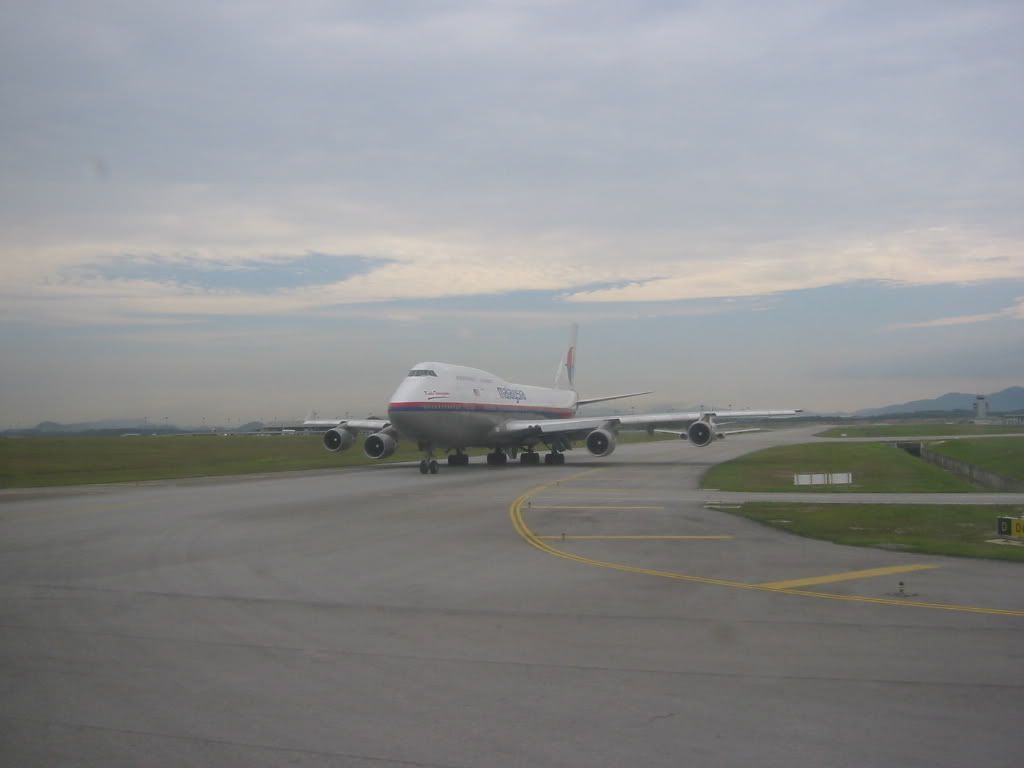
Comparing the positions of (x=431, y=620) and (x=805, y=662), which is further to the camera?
(x=431, y=620)

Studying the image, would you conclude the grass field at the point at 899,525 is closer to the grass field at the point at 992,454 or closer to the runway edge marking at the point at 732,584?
the runway edge marking at the point at 732,584

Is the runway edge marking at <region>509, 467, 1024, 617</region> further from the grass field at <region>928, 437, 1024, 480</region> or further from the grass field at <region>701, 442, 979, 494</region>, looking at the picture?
the grass field at <region>928, 437, 1024, 480</region>

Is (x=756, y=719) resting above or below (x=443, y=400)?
below

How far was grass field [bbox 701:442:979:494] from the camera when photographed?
34094 millimetres

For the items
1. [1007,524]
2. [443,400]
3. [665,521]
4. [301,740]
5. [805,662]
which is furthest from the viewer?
[443,400]

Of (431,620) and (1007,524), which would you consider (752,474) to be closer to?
(1007,524)

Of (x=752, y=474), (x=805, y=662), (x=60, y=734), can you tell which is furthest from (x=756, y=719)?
(x=752, y=474)

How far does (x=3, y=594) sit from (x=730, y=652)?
11.5 metres

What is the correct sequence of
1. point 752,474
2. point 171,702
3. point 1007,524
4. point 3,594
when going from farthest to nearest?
point 752,474, point 1007,524, point 3,594, point 171,702

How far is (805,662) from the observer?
971 centimetres

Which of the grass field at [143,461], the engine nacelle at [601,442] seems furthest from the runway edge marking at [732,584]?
the grass field at [143,461]

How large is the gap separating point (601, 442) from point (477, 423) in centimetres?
712

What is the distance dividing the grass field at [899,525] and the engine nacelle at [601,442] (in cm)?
2204

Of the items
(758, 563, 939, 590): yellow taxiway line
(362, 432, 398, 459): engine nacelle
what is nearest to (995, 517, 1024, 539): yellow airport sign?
(758, 563, 939, 590): yellow taxiway line
